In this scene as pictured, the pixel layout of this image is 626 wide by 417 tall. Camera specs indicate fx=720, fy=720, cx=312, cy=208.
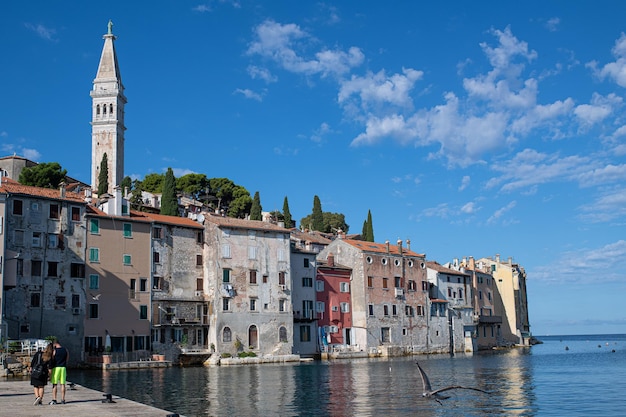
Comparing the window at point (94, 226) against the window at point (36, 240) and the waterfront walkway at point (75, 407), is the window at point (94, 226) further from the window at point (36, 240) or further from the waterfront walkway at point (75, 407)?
the waterfront walkway at point (75, 407)

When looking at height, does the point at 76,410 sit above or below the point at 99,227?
below

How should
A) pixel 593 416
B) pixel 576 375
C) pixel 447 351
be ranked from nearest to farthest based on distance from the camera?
pixel 593 416 < pixel 576 375 < pixel 447 351

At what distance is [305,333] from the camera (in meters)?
68.1

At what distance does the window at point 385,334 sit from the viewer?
245ft

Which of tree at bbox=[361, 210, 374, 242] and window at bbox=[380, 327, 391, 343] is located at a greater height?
tree at bbox=[361, 210, 374, 242]

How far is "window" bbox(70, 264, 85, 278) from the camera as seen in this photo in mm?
54125

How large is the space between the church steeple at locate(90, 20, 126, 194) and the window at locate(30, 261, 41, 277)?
2621 inches

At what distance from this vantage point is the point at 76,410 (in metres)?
19.6

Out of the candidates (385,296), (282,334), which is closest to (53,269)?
(282,334)

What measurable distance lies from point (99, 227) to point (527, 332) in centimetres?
8170

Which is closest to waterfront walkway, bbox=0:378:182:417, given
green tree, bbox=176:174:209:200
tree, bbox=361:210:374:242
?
tree, bbox=361:210:374:242

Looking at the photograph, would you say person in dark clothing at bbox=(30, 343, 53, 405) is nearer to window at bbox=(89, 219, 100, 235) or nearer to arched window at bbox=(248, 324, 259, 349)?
window at bbox=(89, 219, 100, 235)

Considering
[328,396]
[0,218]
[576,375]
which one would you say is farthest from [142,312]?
[576,375]

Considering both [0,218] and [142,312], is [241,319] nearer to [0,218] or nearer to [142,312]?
[142,312]
